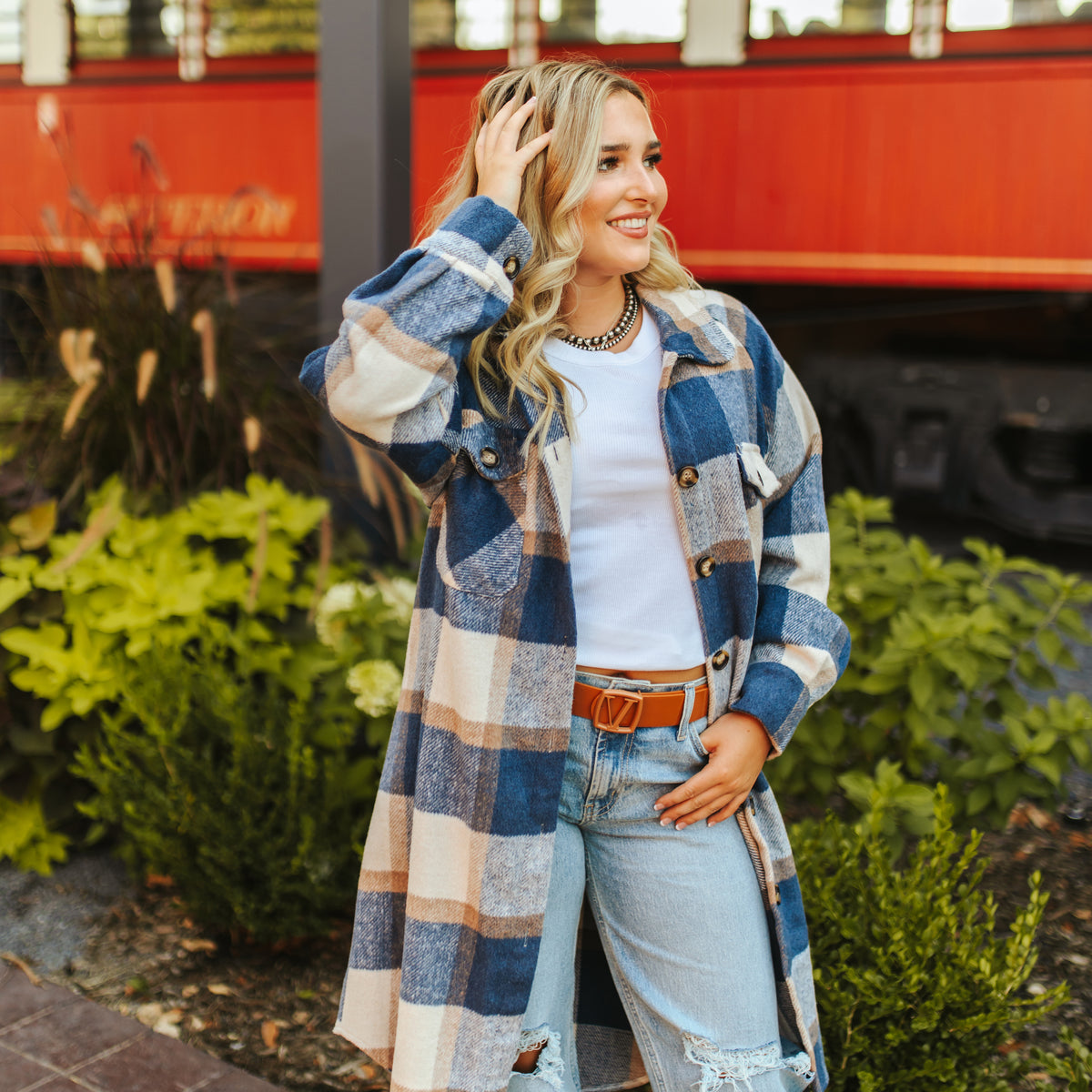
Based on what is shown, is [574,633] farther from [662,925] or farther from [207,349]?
[207,349]

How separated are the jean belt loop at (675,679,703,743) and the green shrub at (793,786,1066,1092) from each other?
65 centimetres

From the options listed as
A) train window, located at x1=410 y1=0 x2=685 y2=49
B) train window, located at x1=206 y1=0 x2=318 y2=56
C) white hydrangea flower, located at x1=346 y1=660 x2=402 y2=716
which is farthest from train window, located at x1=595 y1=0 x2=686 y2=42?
white hydrangea flower, located at x1=346 y1=660 x2=402 y2=716

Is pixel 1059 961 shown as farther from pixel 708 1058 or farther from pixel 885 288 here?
pixel 885 288

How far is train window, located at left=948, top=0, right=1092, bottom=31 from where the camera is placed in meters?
5.54

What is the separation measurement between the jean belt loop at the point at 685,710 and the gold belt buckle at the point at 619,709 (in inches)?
2.4

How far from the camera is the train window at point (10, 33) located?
24.0 ft

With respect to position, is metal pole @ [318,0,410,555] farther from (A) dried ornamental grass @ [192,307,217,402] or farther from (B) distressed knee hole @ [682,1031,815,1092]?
(B) distressed knee hole @ [682,1031,815,1092]

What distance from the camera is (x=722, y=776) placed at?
154 cm

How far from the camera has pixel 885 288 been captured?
6.71m

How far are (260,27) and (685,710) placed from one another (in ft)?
20.8

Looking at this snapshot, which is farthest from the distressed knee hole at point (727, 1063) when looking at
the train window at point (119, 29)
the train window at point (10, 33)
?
the train window at point (10, 33)

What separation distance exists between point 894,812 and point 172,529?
195 cm

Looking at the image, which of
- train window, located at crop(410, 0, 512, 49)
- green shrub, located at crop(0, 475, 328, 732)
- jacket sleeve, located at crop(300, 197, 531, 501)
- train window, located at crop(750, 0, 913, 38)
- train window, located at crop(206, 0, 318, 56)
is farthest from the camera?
train window, located at crop(206, 0, 318, 56)

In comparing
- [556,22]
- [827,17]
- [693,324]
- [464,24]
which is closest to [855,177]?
[827,17]
